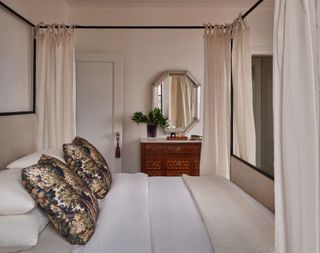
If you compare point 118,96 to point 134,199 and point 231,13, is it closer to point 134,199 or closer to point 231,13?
point 231,13

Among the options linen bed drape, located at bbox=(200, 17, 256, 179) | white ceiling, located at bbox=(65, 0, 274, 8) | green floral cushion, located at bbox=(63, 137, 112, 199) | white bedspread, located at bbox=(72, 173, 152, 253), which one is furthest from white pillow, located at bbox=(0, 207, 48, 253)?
white ceiling, located at bbox=(65, 0, 274, 8)

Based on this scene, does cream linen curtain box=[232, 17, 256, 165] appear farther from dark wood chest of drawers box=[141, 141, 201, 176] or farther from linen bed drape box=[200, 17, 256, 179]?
dark wood chest of drawers box=[141, 141, 201, 176]

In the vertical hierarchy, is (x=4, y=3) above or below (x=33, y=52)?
above

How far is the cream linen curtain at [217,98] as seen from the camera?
325 centimetres

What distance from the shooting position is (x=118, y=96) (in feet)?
15.7

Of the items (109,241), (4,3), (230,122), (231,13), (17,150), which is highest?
(231,13)

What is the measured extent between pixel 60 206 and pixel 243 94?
2.01 meters

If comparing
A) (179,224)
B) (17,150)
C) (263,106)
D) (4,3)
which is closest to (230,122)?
(179,224)

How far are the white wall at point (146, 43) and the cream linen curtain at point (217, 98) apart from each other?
1.64 meters

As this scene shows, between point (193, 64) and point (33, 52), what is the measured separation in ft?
8.20

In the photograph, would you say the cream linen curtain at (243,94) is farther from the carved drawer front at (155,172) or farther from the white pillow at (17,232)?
the white pillow at (17,232)

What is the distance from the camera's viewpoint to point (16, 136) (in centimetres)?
256

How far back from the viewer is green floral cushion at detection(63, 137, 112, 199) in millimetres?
2246

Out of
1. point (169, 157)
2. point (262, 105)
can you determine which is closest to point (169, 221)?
point (169, 157)
